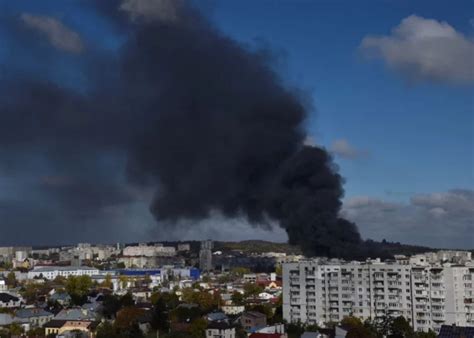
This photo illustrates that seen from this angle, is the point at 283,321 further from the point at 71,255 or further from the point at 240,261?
the point at 71,255

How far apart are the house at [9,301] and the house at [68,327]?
8800 millimetres

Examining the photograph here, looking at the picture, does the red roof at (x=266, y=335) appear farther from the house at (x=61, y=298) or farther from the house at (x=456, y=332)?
the house at (x=61, y=298)

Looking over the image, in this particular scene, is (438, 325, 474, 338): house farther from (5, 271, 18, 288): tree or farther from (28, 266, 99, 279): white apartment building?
(28, 266, 99, 279): white apartment building

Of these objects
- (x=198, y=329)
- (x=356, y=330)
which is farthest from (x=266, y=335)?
(x=198, y=329)

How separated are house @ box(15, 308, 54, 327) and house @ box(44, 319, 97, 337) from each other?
77.1 inches

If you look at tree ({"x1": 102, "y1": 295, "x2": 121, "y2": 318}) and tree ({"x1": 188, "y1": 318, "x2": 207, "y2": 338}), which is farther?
tree ({"x1": 102, "y1": 295, "x2": 121, "y2": 318})

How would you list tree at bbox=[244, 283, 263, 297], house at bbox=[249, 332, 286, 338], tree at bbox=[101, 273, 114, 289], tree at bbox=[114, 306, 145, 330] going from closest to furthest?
house at bbox=[249, 332, 286, 338]
tree at bbox=[114, 306, 145, 330]
tree at bbox=[244, 283, 263, 297]
tree at bbox=[101, 273, 114, 289]

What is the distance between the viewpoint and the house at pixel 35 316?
2678 centimetres

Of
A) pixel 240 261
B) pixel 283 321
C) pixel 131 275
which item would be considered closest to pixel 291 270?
pixel 283 321

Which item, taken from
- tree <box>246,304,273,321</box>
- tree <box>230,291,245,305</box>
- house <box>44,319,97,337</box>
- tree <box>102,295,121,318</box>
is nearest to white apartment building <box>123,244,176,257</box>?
tree <box>230,291,245,305</box>

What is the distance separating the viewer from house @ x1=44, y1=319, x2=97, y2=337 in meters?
23.5

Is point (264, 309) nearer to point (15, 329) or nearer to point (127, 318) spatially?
point (127, 318)

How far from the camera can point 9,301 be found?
110ft

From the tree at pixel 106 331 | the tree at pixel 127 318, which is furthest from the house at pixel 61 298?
the tree at pixel 106 331
